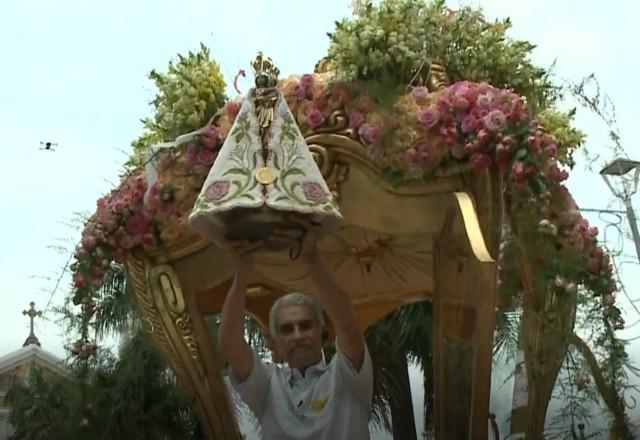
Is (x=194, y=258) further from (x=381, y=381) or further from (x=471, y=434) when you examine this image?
(x=381, y=381)

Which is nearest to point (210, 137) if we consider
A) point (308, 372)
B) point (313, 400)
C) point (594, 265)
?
point (308, 372)

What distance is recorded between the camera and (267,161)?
289cm

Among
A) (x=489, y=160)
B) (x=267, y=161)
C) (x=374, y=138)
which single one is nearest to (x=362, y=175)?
Result: (x=374, y=138)

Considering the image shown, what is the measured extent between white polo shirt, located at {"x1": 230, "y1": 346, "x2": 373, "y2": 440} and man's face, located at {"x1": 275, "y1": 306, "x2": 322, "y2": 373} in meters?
0.03

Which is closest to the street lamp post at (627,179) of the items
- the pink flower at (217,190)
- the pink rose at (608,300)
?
the pink rose at (608,300)

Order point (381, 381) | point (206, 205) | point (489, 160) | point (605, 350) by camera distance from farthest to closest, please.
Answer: point (381, 381) → point (605, 350) → point (489, 160) → point (206, 205)

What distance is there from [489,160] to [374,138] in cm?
42

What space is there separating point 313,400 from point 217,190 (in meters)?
0.76

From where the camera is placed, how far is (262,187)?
2.80 m

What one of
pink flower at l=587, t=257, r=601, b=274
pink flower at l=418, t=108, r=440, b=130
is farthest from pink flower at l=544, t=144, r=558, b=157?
pink flower at l=587, t=257, r=601, b=274

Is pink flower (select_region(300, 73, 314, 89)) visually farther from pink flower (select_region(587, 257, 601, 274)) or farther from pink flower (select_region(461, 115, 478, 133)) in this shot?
pink flower (select_region(587, 257, 601, 274))

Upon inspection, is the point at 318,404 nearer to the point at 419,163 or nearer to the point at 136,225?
the point at 419,163

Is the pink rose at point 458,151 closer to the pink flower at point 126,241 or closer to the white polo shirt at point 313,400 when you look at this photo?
the white polo shirt at point 313,400

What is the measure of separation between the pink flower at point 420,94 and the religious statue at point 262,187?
0.57 m
